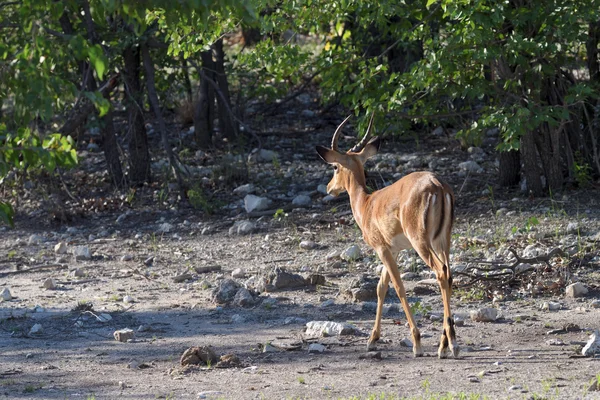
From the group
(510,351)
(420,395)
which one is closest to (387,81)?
(510,351)

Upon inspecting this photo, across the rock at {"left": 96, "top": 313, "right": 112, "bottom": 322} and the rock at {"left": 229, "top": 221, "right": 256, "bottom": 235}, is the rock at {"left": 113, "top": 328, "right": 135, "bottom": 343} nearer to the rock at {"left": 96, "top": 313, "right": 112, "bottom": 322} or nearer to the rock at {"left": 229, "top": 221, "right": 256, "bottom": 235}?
the rock at {"left": 96, "top": 313, "right": 112, "bottom": 322}

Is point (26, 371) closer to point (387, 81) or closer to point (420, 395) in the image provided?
point (420, 395)

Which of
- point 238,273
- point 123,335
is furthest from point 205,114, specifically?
point 123,335

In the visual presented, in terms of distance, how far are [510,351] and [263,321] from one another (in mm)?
2412

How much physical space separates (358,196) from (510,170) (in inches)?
198

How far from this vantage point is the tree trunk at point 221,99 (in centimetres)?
1580

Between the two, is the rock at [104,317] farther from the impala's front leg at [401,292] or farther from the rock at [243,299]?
the impala's front leg at [401,292]

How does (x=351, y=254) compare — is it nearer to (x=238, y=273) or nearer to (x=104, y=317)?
(x=238, y=273)

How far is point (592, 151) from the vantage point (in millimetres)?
12992

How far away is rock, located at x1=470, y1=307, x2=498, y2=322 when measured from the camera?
826 centimetres

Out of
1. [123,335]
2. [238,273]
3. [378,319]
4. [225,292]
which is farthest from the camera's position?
[238,273]

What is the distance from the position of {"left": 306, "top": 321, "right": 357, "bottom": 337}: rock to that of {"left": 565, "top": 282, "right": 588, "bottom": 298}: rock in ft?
7.45

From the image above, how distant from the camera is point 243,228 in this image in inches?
487

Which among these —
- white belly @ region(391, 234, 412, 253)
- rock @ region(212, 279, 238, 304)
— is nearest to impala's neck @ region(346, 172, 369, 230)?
white belly @ region(391, 234, 412, 253)
